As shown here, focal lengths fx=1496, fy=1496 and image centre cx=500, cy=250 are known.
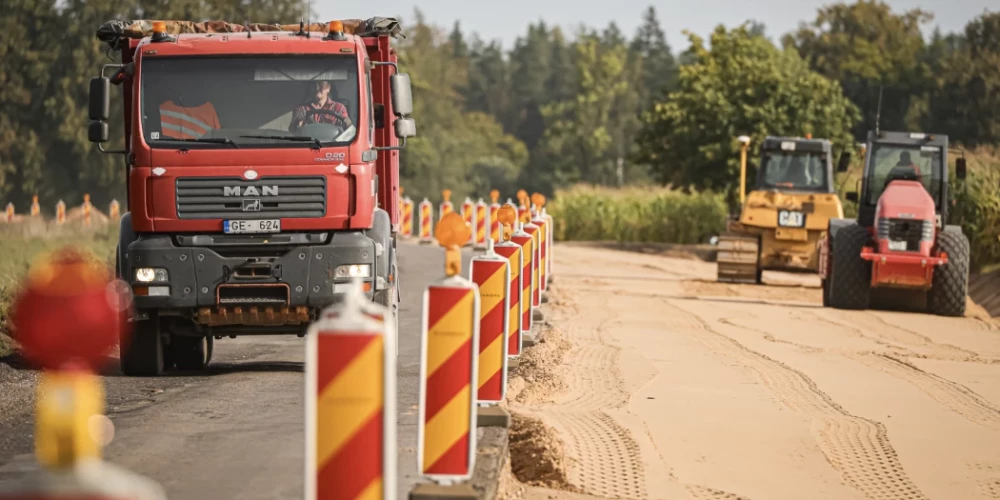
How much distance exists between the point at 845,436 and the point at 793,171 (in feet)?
64.7

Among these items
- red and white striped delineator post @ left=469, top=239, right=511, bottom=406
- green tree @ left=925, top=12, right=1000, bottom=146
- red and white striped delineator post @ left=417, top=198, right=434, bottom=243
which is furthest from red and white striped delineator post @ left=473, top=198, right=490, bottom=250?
green tree @ left=925, top=12, right=1000, bottom=146

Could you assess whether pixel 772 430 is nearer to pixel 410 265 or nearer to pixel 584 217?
pixel 410 265

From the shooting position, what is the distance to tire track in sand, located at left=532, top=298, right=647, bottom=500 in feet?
28.9

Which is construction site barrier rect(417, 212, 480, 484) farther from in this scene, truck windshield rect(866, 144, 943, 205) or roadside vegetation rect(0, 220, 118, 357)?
truck windshield rect(866, 144, 943, 205)

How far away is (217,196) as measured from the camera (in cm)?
1253

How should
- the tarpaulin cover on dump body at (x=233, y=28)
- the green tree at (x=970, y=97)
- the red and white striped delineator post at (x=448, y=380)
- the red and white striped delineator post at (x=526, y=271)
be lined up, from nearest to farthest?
the red and white striped delineator post at (x=448, y=380) → the red and white striped delineator post at (x=526, y=271) → the tarpaulin cover on dump body at (x=233, y=28) → the green tree at (x=970, y=97)

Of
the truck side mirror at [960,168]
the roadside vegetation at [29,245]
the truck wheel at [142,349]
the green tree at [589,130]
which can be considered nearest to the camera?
the truck wheel at [142,349]

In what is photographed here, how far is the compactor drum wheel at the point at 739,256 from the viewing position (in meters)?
28.6

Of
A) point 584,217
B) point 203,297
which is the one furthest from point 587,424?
point 584,217

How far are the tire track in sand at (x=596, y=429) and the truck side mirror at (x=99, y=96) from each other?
4665 millimetres

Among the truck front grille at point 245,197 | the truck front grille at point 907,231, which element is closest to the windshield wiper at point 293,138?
the truck front grille at point 245,197

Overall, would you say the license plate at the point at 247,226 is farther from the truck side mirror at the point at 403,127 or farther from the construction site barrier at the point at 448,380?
the construction site barrier at the point at 448,380

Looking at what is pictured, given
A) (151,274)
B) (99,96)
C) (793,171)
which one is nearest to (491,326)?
(151,274)

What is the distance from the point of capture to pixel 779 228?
28.6 metres
